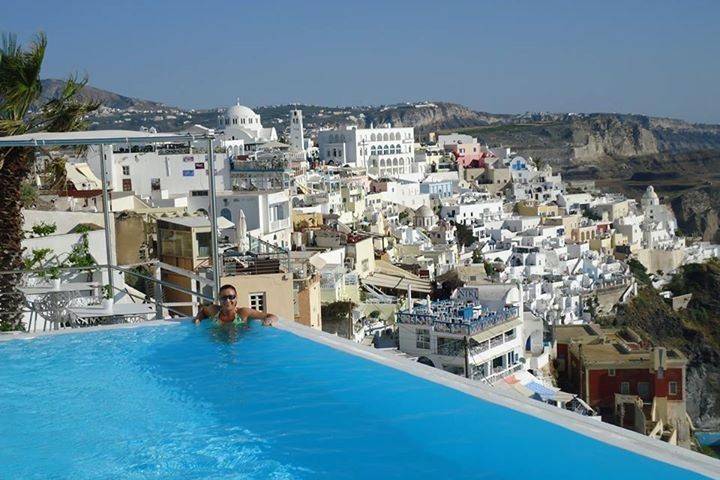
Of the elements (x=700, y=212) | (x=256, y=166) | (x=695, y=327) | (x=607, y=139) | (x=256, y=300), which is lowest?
(x=695, y=327)

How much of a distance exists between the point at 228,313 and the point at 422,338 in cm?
1408

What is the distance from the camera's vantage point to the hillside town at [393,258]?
16.4 meters

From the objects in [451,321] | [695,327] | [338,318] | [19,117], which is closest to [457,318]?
[451,321]

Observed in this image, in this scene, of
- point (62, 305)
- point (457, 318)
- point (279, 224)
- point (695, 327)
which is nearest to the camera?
point (62, 305)

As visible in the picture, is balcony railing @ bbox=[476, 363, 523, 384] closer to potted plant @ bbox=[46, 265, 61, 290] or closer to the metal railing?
the metal railing

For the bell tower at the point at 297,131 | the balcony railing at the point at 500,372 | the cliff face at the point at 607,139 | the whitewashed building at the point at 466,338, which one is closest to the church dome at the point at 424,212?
the bell tower at the point at 297,131

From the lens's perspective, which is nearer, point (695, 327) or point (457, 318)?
point (457, 318)

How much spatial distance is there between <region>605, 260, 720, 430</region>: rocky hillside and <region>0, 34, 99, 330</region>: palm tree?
97.5ft

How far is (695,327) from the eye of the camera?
150 ft

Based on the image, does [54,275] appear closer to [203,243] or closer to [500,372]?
[203,243]

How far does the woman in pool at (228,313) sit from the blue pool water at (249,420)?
0.39ft

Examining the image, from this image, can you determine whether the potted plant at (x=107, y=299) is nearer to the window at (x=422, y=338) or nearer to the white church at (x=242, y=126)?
the window at (x=422, y=338)

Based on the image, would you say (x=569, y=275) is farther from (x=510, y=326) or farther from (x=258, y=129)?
(x=258, y=129)

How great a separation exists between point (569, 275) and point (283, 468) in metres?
39.8
